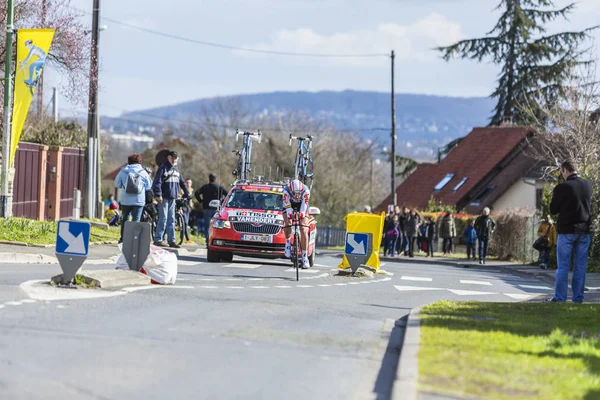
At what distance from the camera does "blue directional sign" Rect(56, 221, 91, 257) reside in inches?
551

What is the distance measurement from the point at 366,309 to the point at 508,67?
52885mm

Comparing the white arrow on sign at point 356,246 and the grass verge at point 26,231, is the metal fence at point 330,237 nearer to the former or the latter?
the grass verge at point 26,231

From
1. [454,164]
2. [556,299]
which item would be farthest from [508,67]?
[556,299]

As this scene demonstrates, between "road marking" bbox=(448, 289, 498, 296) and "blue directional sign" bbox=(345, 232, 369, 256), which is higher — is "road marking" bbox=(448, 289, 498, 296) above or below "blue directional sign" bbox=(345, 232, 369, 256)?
below

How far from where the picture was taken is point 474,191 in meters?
62.8

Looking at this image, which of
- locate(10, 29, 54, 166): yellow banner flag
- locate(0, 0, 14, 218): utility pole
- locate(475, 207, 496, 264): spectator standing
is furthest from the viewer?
locate(475, 207, 496, 264): spectator standing

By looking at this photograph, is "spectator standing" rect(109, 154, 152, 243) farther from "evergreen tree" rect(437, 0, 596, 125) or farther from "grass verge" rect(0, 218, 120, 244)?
"evergreen tree" rect(437, 0, 596, 125)

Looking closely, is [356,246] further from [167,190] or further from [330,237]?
[330,237]

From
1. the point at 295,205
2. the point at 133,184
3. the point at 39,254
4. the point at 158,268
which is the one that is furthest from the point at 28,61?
the point at 158,268

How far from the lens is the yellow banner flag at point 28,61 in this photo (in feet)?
80.0

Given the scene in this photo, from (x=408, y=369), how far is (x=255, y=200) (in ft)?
49.5

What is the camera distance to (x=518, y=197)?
60.0 metres

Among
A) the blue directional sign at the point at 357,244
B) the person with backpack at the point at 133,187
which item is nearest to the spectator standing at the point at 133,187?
the person with backpack at the point at 133,187

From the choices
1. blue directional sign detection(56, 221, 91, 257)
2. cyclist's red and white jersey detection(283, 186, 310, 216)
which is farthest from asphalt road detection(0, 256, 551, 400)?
cyclist's red and white jersey detection(283, 186, 310, 216)
